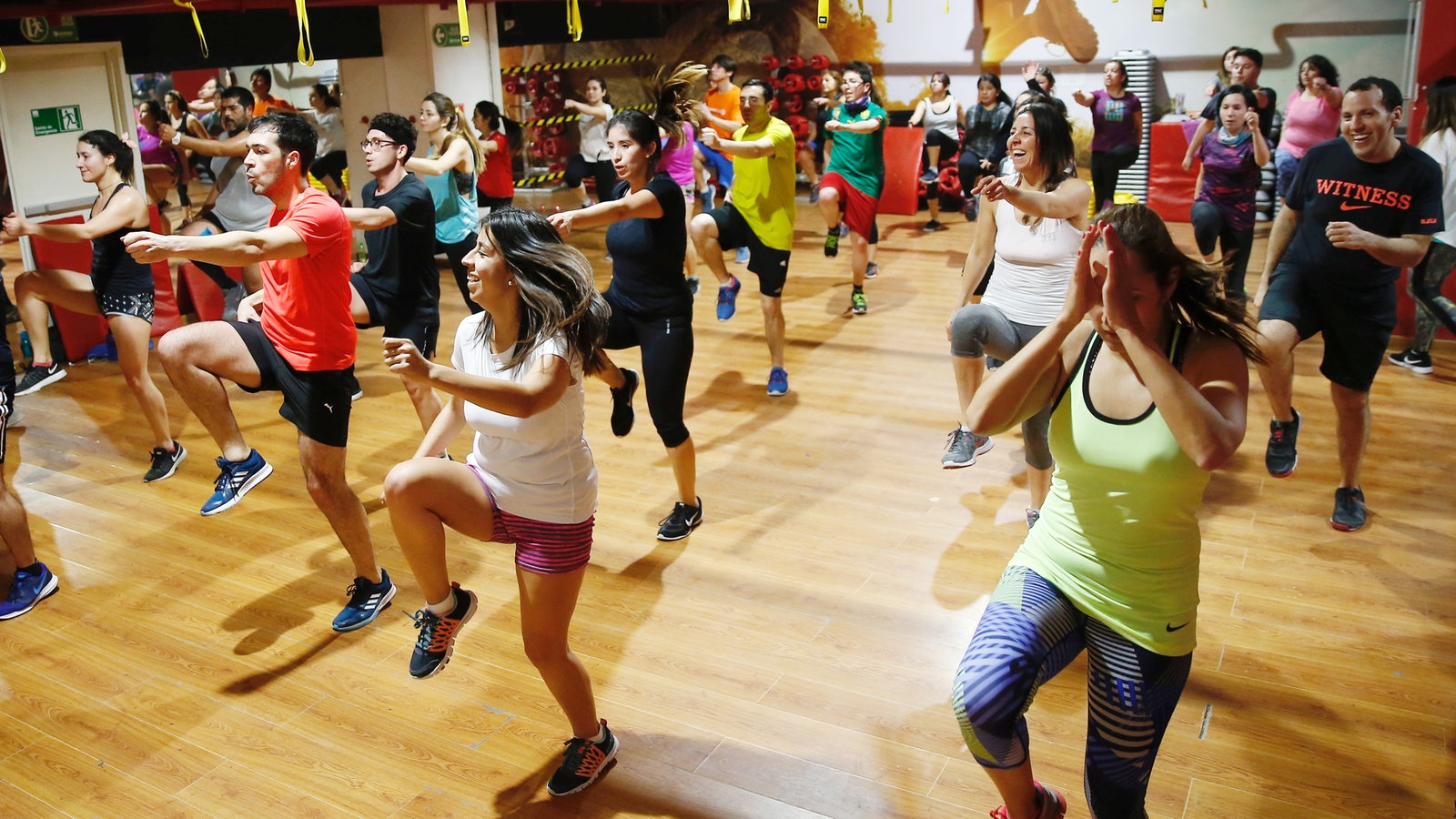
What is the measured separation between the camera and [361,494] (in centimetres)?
540

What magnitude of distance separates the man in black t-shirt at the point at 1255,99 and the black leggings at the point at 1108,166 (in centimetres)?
110

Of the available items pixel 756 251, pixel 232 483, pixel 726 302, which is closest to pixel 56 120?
pixel 232 483

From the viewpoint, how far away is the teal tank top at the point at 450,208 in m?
6.88

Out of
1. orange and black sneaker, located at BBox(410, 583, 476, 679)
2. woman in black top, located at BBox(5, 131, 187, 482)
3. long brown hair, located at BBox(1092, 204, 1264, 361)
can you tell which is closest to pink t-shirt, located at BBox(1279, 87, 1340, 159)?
long brown hair, located at BBox(1092, 204, 1264, 361)

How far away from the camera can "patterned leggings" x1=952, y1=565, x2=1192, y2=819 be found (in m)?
2.41

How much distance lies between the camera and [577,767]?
3.20m

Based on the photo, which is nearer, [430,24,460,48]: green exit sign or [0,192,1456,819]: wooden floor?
[0,192,1456,819]: wooden floor

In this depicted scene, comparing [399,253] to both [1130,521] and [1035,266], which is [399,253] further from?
[1130,521]

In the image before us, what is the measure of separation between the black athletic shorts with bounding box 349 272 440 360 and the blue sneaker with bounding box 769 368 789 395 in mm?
1995

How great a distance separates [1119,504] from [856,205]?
6084mm

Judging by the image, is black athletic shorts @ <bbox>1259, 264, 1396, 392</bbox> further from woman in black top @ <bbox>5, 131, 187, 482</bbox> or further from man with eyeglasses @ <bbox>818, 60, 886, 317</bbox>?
woman in black top @ <bbox>5, 131, 187, 482</bbox>

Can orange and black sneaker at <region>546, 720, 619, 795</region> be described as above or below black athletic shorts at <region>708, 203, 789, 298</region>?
below

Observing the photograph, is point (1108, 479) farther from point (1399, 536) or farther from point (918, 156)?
point (918, 156)

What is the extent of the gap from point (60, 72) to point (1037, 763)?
23.9 feet
